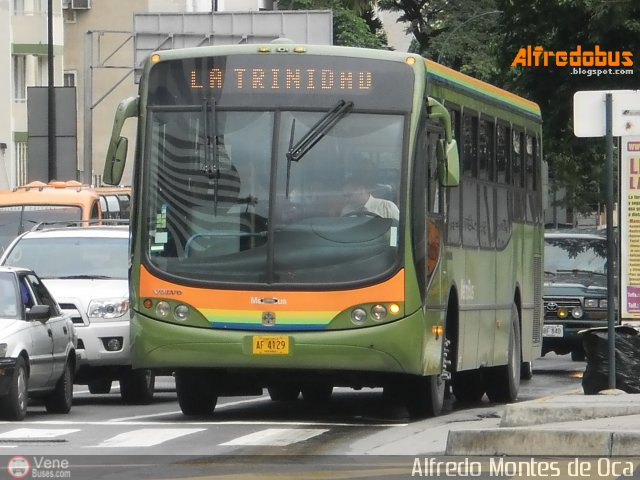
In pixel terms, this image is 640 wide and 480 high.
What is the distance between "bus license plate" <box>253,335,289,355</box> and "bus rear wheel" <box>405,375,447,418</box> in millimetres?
1554

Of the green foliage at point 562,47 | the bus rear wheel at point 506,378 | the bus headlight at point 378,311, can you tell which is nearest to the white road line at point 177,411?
the bus rear wheel at point 506,378

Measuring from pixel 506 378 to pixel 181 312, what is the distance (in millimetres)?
5540

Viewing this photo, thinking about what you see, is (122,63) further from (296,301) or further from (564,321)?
(296,301)

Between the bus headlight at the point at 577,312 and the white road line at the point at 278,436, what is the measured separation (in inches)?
506

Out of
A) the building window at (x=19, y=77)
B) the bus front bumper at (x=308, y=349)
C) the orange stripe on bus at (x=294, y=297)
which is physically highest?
the building window at (x=19, y=77)

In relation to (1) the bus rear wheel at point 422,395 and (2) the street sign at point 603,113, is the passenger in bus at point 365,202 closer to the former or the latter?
(1) the bus rear wheel at point 422,395

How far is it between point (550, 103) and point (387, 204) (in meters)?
21.7

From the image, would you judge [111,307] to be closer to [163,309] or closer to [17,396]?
[17,396]

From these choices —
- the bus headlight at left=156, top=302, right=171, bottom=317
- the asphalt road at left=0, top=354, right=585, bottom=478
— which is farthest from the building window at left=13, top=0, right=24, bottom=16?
the bus headlight at left=156, top=302, right=171, bottom=317

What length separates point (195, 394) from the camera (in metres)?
17.7

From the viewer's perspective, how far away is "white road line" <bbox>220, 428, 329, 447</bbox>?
14.6 metres

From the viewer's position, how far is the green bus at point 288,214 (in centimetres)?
1628

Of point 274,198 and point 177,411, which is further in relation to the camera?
point 177,411

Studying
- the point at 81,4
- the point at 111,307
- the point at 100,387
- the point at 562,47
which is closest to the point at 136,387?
the point at 111,307
